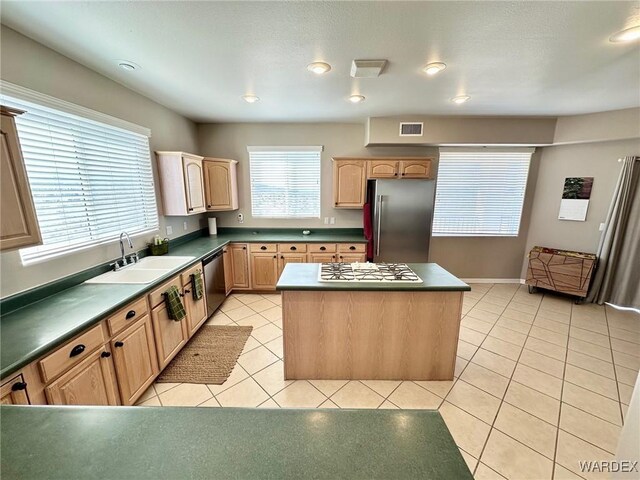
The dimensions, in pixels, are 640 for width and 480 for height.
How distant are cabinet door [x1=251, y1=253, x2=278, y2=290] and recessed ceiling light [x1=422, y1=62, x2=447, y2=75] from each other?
9.46 feet

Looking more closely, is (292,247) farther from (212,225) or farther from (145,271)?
(145,271)

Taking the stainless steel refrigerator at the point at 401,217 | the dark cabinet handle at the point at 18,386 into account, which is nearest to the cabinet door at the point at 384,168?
the stainless steel refrigerator at the point at 401,217

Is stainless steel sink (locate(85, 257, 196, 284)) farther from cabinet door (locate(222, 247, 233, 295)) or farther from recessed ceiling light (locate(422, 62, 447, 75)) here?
recessed ceiling light (locate(422, 62, 447, 75))

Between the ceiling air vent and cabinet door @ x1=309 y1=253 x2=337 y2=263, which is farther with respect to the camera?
cabinet door @ x1=309 y1=253 x2=337 y2=263

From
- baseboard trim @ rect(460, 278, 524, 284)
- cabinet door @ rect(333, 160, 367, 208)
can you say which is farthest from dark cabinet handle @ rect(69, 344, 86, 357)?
baseboard trim @ rect(460, 278, 524, 284)

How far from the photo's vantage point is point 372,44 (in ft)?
5.86

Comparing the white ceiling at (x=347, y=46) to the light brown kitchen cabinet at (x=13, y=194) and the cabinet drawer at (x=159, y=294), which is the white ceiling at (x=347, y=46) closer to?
the light brown kitchen cabinet at (x=13, y=194)

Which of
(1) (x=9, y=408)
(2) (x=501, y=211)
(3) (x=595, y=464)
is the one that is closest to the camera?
(1) (x=9, y=408)

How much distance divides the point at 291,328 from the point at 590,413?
7.83 ft

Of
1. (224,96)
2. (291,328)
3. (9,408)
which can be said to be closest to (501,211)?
(291,328)


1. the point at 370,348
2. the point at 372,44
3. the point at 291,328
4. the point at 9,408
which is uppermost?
the point at 372,44

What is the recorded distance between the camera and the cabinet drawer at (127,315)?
1.71 m

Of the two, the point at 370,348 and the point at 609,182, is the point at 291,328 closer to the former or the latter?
the point at 370,348

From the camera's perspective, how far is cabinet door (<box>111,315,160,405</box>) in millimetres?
1786
